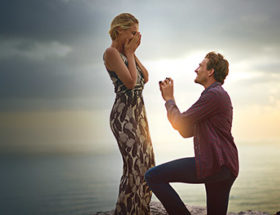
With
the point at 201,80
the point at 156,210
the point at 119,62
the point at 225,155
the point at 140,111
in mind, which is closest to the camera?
the point at 225,155

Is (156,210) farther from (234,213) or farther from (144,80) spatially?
(144,80)

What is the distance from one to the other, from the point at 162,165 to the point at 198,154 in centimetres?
35

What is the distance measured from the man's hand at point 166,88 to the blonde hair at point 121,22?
0.78 meters

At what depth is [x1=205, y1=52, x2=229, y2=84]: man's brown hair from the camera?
3.27m

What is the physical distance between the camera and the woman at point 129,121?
12.1ft

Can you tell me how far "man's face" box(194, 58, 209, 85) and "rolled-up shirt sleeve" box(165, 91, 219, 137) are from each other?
0.79 feet

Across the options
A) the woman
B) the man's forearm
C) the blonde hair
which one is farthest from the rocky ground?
the blonde hair

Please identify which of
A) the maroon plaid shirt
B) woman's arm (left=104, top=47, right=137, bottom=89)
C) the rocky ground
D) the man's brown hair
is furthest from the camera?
the rocky ground

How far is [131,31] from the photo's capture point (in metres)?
3.76

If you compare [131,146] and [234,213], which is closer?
[131,146]

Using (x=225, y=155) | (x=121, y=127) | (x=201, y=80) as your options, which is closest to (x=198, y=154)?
(x=225, y=155)

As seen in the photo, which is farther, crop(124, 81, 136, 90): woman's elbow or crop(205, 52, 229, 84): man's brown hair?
crop(124, 81, 136, 90): woman's elbow

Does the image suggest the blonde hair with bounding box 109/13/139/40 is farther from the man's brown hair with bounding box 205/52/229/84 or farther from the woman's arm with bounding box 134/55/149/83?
the man's brown hair with bounding box 205/52/229/84

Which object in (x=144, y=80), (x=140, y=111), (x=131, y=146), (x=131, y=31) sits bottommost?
(x=131, y=146)
